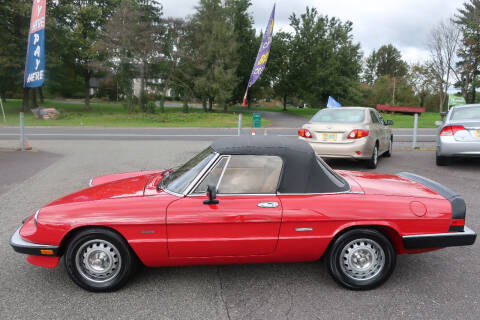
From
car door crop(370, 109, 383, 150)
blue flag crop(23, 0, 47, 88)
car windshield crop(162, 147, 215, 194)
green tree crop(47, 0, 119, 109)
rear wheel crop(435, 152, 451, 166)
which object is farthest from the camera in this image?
green tree crop(47, 0, 119, 109)

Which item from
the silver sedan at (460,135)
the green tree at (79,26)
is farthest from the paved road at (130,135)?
the green tree at (79,26)

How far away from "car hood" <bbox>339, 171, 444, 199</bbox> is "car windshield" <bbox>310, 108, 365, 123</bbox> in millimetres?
4623

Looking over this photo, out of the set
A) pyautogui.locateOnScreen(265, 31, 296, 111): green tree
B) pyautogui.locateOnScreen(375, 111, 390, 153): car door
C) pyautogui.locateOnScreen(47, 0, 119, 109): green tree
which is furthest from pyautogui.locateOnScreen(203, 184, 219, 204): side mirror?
pyautogui.locateOnScreen(265, 31, 296, 111): green tree

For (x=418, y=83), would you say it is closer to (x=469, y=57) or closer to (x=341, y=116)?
(x=469, y=57)

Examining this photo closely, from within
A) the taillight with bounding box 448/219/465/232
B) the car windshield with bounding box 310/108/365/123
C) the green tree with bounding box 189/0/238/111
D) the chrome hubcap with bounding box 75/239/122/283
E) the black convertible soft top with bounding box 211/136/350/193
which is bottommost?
the chrome hubcap with bounding box 75/239/122/283

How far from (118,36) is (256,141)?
28.8 metres

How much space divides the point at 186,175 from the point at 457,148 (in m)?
7.03

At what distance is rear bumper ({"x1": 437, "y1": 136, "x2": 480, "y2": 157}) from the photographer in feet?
25.4

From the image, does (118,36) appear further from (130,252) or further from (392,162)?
(130,252)

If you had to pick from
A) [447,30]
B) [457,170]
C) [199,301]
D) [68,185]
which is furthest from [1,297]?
[447,30]

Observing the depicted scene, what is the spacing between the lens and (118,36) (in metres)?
28.7

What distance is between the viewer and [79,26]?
35.2 metres

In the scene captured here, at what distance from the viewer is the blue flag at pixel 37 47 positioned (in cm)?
1449

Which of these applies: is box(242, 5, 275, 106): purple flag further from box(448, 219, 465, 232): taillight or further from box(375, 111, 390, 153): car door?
box(448, 219, 465, 232): taillight
